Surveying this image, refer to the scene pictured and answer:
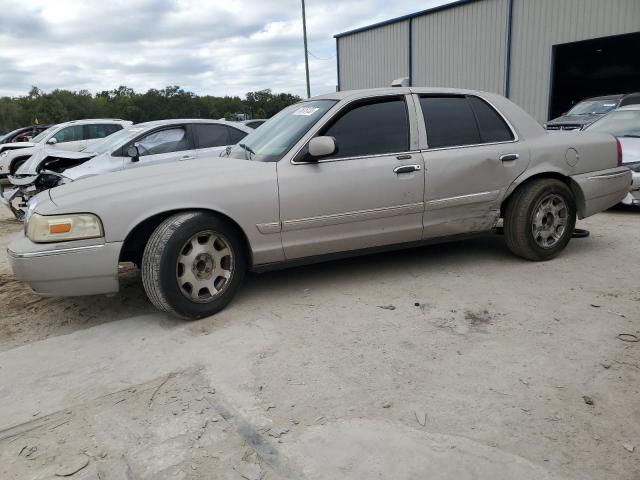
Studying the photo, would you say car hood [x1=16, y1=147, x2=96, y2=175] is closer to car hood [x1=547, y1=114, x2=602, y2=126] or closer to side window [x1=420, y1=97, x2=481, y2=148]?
side window [x1=420, y1=97, x2=481, y2=148]

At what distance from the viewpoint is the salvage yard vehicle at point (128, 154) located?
7.14 metres

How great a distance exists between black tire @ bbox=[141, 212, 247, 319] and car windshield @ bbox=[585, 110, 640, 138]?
266 inches

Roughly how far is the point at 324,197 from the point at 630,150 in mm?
5362

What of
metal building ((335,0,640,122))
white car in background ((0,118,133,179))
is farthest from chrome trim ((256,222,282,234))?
metal building ((335,0,640,122))

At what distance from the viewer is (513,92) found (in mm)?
18688

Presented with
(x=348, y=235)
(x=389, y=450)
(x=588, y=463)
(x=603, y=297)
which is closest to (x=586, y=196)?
(x=603, y=297)

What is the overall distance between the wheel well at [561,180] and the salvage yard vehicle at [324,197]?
0.01 metres

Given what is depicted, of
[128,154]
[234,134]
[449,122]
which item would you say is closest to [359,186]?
[449,122]

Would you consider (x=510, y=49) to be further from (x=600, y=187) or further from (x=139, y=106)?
(x=139, y=106)

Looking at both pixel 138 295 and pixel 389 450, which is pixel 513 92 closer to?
pixel 138 295

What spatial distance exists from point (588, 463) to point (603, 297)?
214 cm

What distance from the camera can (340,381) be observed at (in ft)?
9.53

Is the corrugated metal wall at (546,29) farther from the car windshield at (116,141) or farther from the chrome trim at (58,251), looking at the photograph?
the chrome trim at (58,251)

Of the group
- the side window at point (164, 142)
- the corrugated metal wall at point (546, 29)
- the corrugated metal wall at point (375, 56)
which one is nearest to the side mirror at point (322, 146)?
the side window at point (164, 142)
